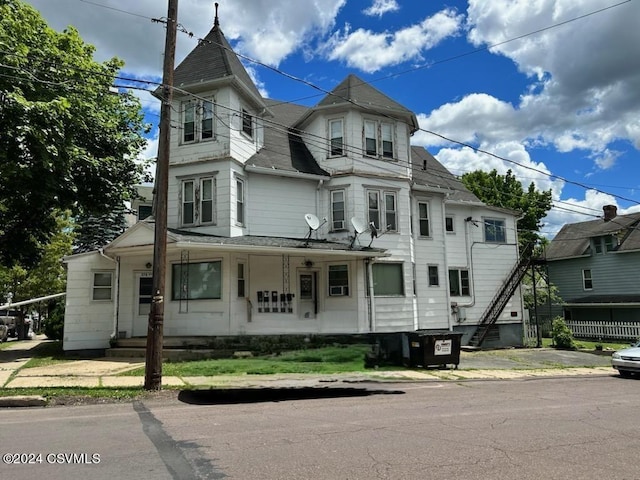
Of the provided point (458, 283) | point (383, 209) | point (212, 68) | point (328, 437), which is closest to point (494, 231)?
point (458, 283)

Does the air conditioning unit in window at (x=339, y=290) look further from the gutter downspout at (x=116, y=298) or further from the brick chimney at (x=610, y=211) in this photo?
the brick chimney at (x=610, y=211)

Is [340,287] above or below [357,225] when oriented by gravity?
below

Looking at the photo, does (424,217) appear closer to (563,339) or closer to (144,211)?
(563,339)

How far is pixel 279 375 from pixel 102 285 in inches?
343

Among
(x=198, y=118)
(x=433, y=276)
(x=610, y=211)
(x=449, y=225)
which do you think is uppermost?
(x=198, y=118)

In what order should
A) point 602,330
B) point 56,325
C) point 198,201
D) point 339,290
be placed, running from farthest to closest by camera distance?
point 602,330
point 56,325
point 339,290
point 198,201

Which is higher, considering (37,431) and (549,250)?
(549,250)

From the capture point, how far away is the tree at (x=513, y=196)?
42375mm

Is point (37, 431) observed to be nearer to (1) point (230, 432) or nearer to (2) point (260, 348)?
(1) point (230, 432)

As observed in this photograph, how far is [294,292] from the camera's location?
61.9 feet

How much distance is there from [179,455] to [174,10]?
33.1 ft

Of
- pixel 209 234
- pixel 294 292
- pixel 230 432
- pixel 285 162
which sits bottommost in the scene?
pixel 230 432

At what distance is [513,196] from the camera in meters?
43.2

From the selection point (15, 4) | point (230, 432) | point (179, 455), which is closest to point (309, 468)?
point (179, 455)
